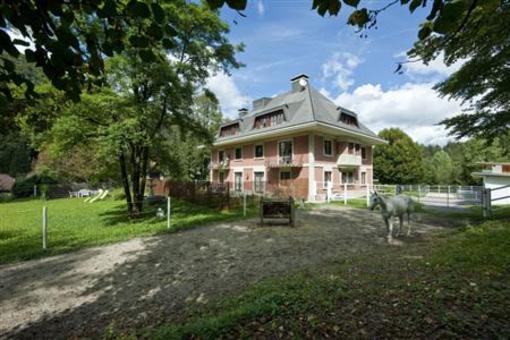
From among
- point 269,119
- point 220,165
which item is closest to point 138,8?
point 269,119

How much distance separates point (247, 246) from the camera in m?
6.93

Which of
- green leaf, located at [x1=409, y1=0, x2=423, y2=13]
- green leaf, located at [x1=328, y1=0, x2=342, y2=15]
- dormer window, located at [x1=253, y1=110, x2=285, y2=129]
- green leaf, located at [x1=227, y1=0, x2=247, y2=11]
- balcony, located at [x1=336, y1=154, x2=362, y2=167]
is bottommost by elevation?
green leaf, located at [x1=227, y1=0, x2=247, y2=11]

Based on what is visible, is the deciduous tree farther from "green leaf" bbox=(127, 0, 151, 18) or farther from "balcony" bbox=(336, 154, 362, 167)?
"green leaf" bbox=(127, 0, 151, 18)

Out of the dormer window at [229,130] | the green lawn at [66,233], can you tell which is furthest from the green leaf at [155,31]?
the dormer window at [229,130]

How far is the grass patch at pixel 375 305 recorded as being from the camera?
Answer: 243 centimetres

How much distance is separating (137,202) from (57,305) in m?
8.24

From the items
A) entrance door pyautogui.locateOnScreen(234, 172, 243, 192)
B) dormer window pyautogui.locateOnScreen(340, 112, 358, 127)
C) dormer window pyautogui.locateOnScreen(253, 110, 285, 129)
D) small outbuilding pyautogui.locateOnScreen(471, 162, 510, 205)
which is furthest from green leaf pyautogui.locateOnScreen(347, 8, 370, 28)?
small outbuilding pyautogui.locateOnScreen(471, 162, 510, 205)

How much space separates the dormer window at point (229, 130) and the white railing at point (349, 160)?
1098 centimetres

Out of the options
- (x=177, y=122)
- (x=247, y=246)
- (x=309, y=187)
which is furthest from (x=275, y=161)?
(x=247, y=246)

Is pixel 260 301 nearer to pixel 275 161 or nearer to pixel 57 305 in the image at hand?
pixel 57 305

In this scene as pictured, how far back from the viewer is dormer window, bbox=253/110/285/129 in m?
22.0

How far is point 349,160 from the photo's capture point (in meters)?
22.2

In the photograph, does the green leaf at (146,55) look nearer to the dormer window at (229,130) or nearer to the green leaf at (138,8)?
the green leaf at (138,8)

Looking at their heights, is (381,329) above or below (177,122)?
below
